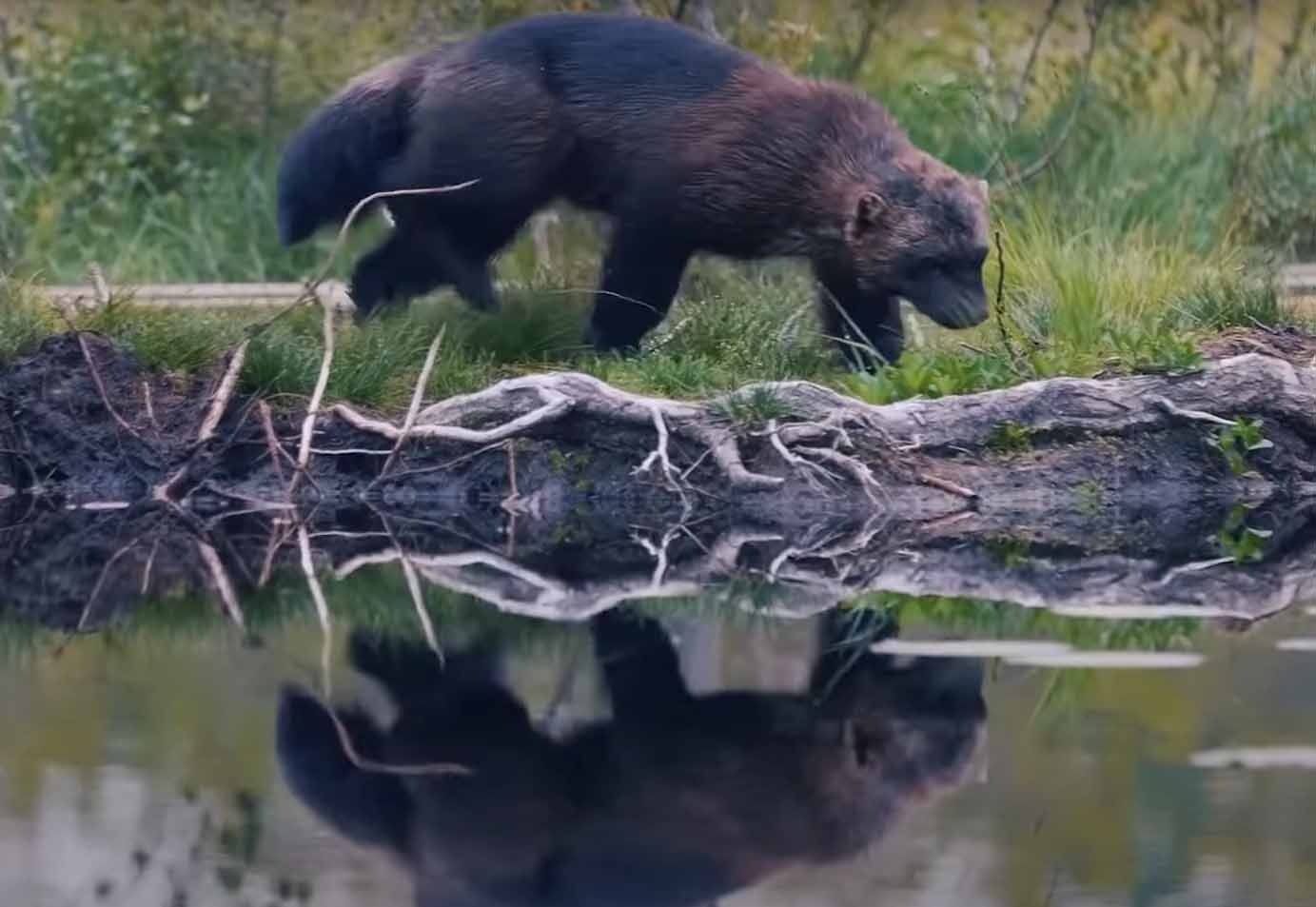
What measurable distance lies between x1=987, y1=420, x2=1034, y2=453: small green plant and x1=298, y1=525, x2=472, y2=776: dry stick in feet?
9.23

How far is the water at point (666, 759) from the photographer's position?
15.5ft

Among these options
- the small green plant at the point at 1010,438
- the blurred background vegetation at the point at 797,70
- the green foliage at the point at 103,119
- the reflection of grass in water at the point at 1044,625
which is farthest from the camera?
the green foliage at the point at 103,119

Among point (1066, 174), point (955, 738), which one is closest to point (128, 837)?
point (955, 738)

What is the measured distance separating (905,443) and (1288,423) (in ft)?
5.19

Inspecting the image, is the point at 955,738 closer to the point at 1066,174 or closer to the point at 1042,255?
the point at 1042,255

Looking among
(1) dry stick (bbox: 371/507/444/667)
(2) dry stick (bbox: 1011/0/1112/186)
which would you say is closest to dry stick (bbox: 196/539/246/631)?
(1) dry stick (bbox: 371/507/444/667)

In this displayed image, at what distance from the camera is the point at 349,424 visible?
9.88 m

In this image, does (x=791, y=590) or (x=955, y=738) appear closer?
(x=955, y=738)

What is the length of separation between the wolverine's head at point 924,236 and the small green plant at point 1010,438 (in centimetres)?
52

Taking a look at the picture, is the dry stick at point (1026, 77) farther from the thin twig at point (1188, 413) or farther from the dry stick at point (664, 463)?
the dry stick at point (664, 463)

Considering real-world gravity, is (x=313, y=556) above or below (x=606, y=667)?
below

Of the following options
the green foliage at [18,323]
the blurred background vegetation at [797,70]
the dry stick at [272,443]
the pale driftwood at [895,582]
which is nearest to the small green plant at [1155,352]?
the blurred background vegetation at [797,70]

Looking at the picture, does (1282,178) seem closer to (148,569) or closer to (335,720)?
(148,569)

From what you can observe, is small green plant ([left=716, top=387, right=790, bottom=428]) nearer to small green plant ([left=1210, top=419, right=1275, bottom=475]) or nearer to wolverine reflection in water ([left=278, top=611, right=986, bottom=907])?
small green plant ([left=1210, top=419, right=1275, bottom=475])
